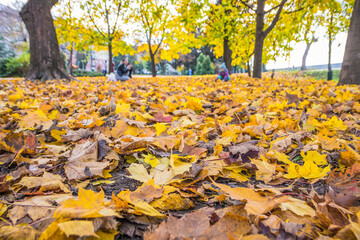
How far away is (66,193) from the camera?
2.72 ft

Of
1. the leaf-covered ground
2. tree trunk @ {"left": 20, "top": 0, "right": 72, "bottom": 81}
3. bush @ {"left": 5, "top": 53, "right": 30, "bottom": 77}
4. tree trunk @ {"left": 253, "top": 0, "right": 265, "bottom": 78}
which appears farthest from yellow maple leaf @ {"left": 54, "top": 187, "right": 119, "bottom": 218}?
bush @ {"left": 5, "top": 53, "right": 30, "bottom": 77}

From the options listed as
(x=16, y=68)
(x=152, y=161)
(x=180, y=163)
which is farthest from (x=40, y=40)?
(x=16, y=68)

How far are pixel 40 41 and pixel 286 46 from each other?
10.6 m

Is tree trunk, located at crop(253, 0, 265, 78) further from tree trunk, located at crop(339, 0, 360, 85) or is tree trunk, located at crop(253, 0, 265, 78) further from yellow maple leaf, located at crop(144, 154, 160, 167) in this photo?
yellow maple leaf, located at crop(144, 154, 160, 167)

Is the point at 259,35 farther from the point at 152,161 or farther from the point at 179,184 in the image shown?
the point at 179,184

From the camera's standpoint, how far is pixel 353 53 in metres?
4.65

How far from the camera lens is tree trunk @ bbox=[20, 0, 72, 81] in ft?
21.2

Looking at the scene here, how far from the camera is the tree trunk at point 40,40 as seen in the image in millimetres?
6449

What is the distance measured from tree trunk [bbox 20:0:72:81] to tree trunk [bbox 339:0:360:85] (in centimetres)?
775

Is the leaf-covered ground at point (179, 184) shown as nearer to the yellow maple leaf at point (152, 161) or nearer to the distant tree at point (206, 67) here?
the yellow maple leaf at point (152, 161)

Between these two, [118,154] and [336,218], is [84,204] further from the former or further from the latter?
[336,218]

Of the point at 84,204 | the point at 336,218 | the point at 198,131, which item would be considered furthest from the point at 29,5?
the point at 336,218

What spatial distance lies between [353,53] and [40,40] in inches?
338

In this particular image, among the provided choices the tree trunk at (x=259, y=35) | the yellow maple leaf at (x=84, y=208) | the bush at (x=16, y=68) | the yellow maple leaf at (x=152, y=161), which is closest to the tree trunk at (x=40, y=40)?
the yellow maple leaf at (x=152, y=161)
